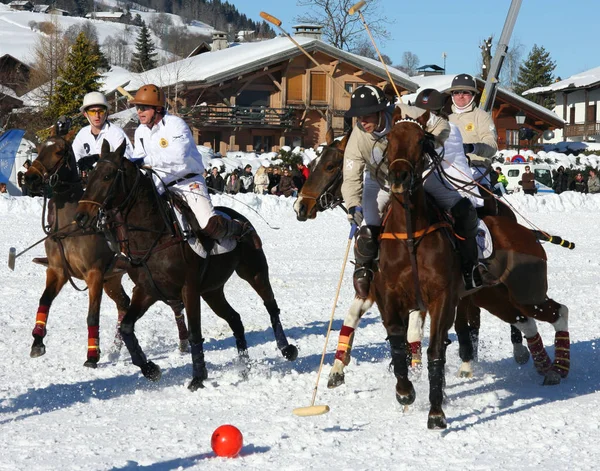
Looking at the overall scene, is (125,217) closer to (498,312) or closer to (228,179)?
(498,312)

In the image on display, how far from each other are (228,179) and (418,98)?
24.2 m

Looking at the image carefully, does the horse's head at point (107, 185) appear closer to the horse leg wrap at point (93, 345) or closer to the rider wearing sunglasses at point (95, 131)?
the horse leg wrap at point (93, 345)

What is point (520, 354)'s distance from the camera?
9922mm

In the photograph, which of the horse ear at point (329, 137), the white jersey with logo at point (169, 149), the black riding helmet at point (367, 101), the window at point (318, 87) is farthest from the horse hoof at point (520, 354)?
the window at point (318, 87)

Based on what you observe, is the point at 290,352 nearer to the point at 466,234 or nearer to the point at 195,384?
the point at 195,384

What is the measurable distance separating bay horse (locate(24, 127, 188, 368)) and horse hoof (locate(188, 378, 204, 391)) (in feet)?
4.96

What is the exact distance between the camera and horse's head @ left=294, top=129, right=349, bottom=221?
9055mm

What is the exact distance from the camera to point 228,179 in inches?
1275

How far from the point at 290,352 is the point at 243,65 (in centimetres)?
3833

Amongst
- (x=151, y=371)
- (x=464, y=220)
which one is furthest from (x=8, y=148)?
(x=464, y=220)

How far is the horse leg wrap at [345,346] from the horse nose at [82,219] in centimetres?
268

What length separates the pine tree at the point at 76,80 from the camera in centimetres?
4831

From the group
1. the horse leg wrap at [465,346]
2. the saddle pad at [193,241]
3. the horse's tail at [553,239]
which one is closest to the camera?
the saddle pad at [193,241]

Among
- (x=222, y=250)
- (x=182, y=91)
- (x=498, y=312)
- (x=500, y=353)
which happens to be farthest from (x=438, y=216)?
(x=182, y=91)
